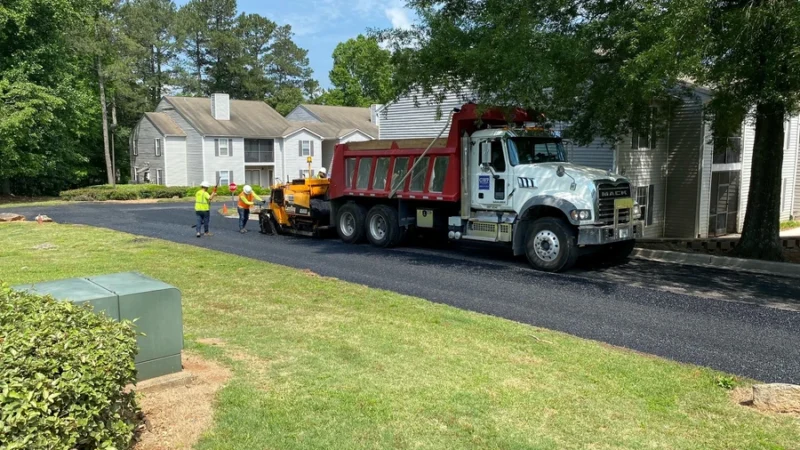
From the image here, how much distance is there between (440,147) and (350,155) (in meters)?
3.07

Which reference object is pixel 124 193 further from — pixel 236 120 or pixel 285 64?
pixel 285 64

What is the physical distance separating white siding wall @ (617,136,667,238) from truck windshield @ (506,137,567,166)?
664 cm

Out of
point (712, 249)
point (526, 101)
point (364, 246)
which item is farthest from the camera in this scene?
point (712, 249)

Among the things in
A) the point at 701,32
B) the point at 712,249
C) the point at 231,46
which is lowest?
the point at 712,249

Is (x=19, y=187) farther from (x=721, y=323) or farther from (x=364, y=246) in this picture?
(x=721, y=323)

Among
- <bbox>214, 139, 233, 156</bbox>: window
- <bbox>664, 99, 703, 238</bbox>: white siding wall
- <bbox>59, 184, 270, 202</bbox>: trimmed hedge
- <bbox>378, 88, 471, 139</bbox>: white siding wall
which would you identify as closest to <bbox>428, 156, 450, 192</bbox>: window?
<bbox>378, 88, 471, 139</bbox>: white siding wall

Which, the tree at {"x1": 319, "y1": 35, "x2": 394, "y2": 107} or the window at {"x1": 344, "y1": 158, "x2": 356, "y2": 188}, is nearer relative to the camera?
the window at {"x1": 344, "y1": 158, "x2": 356, "y2": 188}

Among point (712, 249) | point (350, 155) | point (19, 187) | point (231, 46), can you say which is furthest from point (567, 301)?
point (231, 46)

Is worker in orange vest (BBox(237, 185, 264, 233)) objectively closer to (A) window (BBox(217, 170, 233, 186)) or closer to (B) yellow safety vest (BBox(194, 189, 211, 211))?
(B) yellow safety vest (BBox(194, 189, 211, 211))

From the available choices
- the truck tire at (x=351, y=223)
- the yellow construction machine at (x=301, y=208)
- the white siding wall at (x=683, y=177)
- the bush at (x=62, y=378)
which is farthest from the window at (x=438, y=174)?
the white siding wall at (x=683, y=177)

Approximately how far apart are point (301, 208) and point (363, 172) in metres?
2.41

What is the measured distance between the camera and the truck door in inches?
530

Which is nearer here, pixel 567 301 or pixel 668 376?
pixel 668 376

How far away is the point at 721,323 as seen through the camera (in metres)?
8.42
